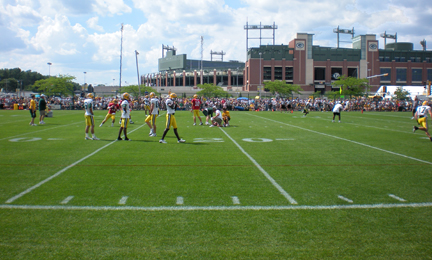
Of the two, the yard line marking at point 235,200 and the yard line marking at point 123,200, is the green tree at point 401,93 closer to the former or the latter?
the yard line marking at point 235,200

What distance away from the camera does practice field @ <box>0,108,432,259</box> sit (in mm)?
3852

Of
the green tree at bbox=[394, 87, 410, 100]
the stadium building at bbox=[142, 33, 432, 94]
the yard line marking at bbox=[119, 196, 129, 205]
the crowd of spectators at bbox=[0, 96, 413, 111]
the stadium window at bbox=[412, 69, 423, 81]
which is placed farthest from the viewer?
the stadium window at bbox=[412, 69, 423, 81]

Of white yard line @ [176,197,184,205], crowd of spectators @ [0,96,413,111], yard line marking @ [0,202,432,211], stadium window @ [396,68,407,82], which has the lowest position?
yard line marking @ [0,202,432,211]

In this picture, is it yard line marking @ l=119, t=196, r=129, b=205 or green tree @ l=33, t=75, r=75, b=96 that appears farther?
green tree @ l=33, t=75, r=75, b=96

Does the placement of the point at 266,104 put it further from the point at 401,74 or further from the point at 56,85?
the point at 401,74

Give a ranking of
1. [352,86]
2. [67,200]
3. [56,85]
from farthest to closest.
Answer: [352,86] < [56,85] < [67,200]

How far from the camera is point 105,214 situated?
191 inches

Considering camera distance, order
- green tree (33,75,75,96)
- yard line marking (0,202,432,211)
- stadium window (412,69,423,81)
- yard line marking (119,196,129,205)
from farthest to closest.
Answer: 1. stadium window (412,69,423,81)
2. green tree (33,75,75,96)
3. yard line marking (119,196,129,205)
4. yard line marking (0,202,432,211)

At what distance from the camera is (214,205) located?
5281mm

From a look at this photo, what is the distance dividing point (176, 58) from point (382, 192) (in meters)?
119

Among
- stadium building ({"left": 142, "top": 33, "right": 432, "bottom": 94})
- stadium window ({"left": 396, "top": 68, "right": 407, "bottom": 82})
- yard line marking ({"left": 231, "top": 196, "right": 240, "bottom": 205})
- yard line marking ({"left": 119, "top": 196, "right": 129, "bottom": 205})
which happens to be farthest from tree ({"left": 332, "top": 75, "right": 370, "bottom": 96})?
yard line marking ({"left": 119, "top": 196, "right": 129, "bottom": 205})

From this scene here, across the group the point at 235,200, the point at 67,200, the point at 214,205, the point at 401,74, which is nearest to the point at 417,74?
the point at 401,74

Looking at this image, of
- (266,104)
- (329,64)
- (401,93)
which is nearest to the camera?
(266,104)

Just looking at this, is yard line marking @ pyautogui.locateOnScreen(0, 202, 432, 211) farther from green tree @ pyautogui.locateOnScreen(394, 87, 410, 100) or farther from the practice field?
green tree @ pyautogui.locateOnScreen(394, 87, 410, 100)
